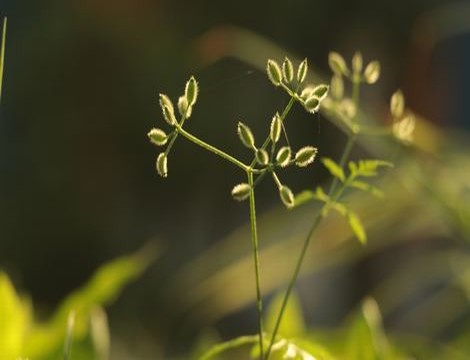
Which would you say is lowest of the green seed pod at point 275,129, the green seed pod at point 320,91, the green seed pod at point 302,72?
the green seed pod at point 275,129

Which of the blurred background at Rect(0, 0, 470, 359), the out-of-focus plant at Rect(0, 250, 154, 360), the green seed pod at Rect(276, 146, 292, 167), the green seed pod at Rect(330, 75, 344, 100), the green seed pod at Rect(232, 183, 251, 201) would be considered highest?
the blurred background at Rect(0, 0, 470, 359)

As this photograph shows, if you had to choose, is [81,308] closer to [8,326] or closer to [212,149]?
[8,326]

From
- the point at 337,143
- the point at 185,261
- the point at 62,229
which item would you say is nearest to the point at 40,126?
the point at 62,229

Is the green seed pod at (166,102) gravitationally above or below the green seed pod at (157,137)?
above

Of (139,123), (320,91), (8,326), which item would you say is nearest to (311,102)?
(320,91)

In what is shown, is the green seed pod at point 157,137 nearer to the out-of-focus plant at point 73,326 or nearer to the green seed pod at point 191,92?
the green seed pod at point 191,92

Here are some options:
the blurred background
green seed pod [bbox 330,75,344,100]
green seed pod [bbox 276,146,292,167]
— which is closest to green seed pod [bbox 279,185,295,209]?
green seed pod [bbox 276,146,292,167]

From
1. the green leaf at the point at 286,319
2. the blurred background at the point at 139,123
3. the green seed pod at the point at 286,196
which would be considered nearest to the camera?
the green seed pod at the point at 286,196

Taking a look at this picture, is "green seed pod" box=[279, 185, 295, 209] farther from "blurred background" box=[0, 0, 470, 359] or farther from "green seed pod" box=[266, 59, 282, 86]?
"blurred background" box=[0, 0, 470, 359]

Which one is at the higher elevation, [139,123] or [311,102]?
[139,123]

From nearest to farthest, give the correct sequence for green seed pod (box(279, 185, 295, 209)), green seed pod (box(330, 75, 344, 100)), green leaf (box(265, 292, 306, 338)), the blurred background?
green seed pod (box(279, 185, 295, 209)) → green seed pod (box(330, 75, 344, 100)) → green leaf (box(265, 292, 306, 338)) → the blurred background

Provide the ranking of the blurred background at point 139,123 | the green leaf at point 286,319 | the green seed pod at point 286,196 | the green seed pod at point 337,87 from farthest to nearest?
1. the blurred background at point 139,123
2. the green leaf at point 286,319
3. the green seed pod at point 337,87
4. the green seed pod at point 286,196

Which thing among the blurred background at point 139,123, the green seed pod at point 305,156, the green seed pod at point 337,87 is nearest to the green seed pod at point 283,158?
the green seed pod at point 305,156
